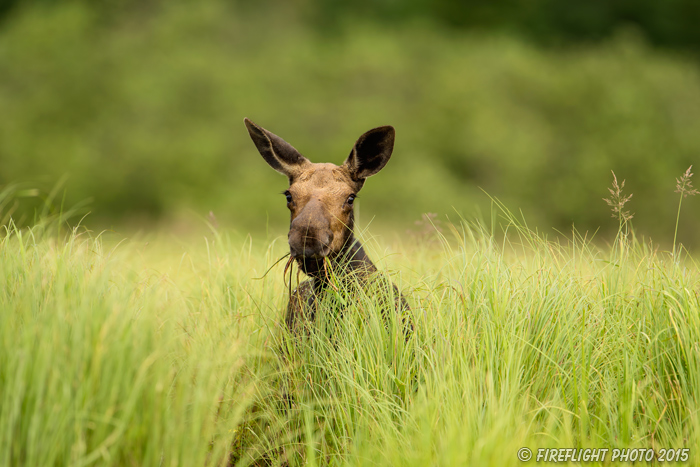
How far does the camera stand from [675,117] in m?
25.6

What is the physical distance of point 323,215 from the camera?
4020 mm

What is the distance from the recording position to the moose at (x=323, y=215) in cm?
385

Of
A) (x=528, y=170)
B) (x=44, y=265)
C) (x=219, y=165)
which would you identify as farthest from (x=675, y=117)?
(x=44, y=265)

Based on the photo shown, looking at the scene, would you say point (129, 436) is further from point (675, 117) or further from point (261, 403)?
point (675, 117)

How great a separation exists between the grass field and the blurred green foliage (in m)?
18.9

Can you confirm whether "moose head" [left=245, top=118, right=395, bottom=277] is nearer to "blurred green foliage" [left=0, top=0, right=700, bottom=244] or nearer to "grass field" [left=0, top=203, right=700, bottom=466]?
"grass field" [left=0, top=203, right=700, bottom=466]

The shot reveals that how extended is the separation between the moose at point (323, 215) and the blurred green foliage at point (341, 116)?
1782cm

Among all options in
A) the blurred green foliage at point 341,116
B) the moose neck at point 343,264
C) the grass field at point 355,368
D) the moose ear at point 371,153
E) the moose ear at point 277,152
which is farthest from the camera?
the blurred green foliage at point 341,116

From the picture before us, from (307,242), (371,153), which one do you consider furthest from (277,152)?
(307,242)

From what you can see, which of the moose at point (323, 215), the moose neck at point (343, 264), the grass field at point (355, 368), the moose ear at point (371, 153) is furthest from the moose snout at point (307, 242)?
the moose ear at point (371, 153)

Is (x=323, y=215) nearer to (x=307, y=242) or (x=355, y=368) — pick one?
(x=307, y=242)

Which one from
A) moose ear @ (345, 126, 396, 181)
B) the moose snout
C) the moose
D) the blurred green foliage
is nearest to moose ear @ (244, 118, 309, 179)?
the moose

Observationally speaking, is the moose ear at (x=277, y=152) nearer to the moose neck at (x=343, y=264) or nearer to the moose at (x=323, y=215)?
the moose at (x=323, y=215)

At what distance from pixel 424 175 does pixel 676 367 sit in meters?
21.5
